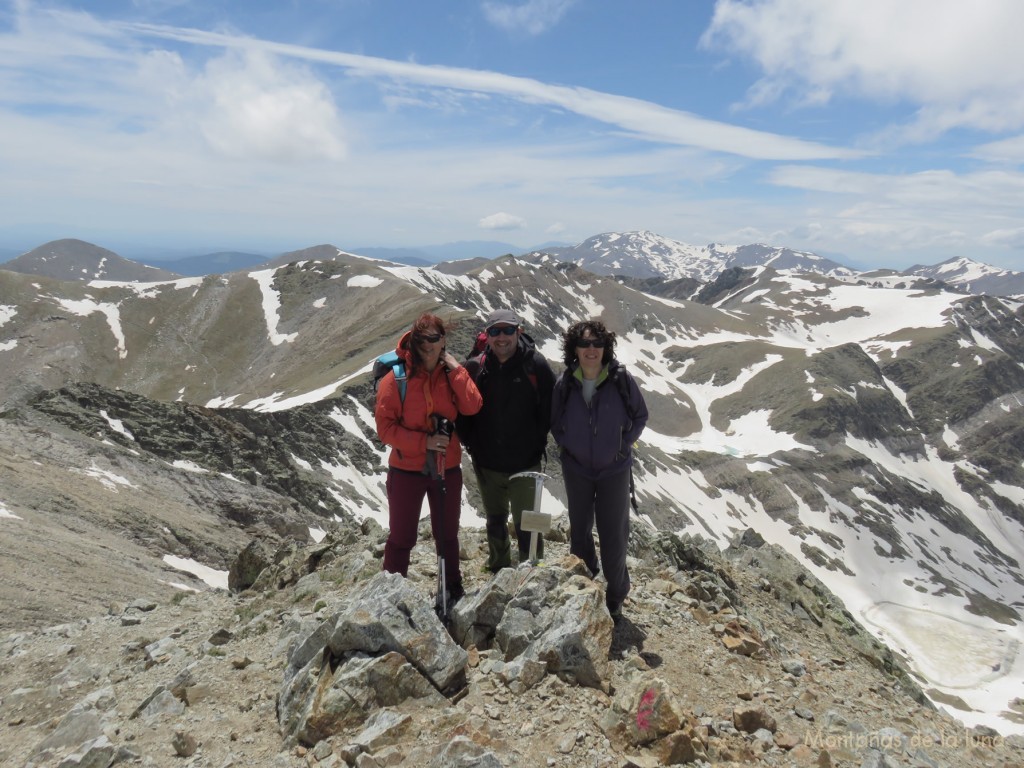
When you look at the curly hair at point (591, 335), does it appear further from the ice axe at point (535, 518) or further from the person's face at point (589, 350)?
the ice axe at point (535, 518)

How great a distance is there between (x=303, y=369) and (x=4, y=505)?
7931 cm

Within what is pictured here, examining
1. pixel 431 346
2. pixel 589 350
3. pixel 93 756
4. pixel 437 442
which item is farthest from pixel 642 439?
pixel 93 756

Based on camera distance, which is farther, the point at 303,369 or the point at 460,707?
the point at 303,369

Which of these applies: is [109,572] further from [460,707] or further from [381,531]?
[460,707]

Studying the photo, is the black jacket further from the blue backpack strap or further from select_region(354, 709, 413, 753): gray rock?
select_region(354, 709, 413, 753): gray rock

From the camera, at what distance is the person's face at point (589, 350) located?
802 centimetres

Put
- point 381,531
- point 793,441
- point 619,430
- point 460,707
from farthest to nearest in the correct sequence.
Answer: point 793,441, point 381,531, point 619,430, point 460,707

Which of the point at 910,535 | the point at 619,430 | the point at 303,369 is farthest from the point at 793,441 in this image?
the point at 619,430

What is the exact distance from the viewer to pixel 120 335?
119 m

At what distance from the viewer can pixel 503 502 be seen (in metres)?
9.18

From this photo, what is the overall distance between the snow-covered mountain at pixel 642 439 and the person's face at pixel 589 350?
1052 centimetres

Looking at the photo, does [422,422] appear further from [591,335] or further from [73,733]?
[73,733]

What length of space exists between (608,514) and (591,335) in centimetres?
251

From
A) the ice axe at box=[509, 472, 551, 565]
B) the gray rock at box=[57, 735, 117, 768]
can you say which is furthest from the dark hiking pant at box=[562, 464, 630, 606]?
the gray rock at box=[57, 735, 117, 768]
